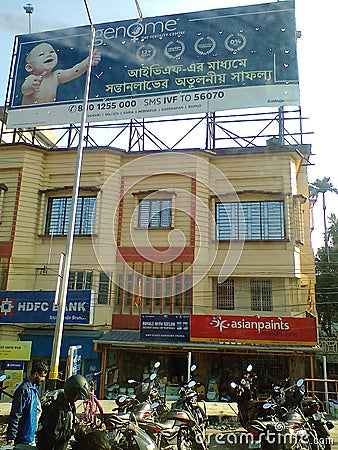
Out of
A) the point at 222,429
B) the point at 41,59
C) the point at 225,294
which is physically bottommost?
the point at 222,429

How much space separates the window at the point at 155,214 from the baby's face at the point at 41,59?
882 centimetres

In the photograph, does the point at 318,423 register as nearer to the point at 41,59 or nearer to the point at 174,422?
the point at 174,422

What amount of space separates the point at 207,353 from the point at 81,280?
19.5 feet

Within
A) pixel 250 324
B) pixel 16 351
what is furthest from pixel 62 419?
pixel 16 351

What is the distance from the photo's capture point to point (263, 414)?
8.62 metres

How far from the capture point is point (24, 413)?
549 cm

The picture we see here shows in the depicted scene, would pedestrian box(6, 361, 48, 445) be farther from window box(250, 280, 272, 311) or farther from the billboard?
the billboard

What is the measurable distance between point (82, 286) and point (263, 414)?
11.0 metres

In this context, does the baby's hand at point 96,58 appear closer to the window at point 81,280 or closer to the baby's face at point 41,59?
the baby's face at point 41,59

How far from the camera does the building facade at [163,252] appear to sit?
1634 centimetres

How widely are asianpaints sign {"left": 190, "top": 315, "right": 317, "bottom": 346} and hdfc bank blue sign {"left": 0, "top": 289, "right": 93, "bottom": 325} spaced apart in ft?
13.8

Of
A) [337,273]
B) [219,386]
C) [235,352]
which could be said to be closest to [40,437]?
[235,352]

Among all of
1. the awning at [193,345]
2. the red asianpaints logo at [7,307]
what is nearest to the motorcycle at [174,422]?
the awning at [193,345]

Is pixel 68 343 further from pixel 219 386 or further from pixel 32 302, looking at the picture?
pixel 219 386
